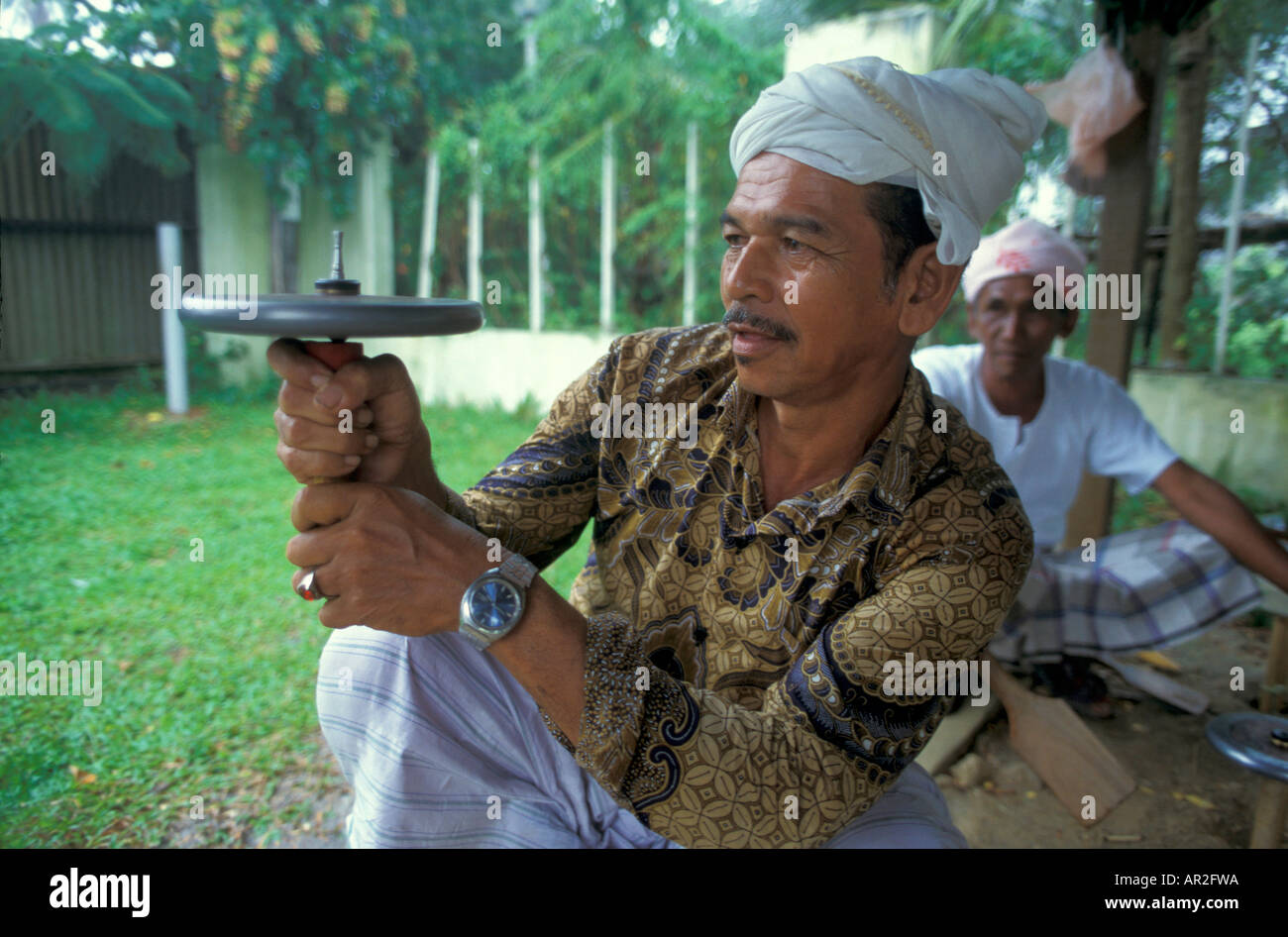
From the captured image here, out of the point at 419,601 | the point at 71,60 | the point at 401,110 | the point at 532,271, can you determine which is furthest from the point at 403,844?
the point at 401,110

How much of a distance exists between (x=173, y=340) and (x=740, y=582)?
7.26m

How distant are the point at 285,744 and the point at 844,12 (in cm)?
857

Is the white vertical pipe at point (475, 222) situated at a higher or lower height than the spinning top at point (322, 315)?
higher

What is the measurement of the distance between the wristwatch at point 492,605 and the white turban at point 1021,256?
7.93ft

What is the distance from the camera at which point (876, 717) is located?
154 centimetres

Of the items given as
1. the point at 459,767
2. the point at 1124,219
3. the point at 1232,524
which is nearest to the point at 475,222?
the point at 1124,219

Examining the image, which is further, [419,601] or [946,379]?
[946,379]

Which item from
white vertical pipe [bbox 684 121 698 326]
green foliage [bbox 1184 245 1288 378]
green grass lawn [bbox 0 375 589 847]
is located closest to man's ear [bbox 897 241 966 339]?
green grass lawn [bbox 0 375 589 847]

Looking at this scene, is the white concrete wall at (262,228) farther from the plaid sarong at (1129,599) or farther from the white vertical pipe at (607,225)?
the plaid sarong at (1129,599)

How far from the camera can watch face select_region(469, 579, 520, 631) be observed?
144 centimetres

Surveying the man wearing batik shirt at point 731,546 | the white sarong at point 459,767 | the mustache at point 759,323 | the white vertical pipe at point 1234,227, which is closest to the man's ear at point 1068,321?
the man wearing batik shirt at point 731,546

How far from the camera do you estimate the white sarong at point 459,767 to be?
1.71 meters

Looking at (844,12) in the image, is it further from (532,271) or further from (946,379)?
(946,379)

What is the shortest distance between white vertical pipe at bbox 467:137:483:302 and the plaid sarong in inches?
260
